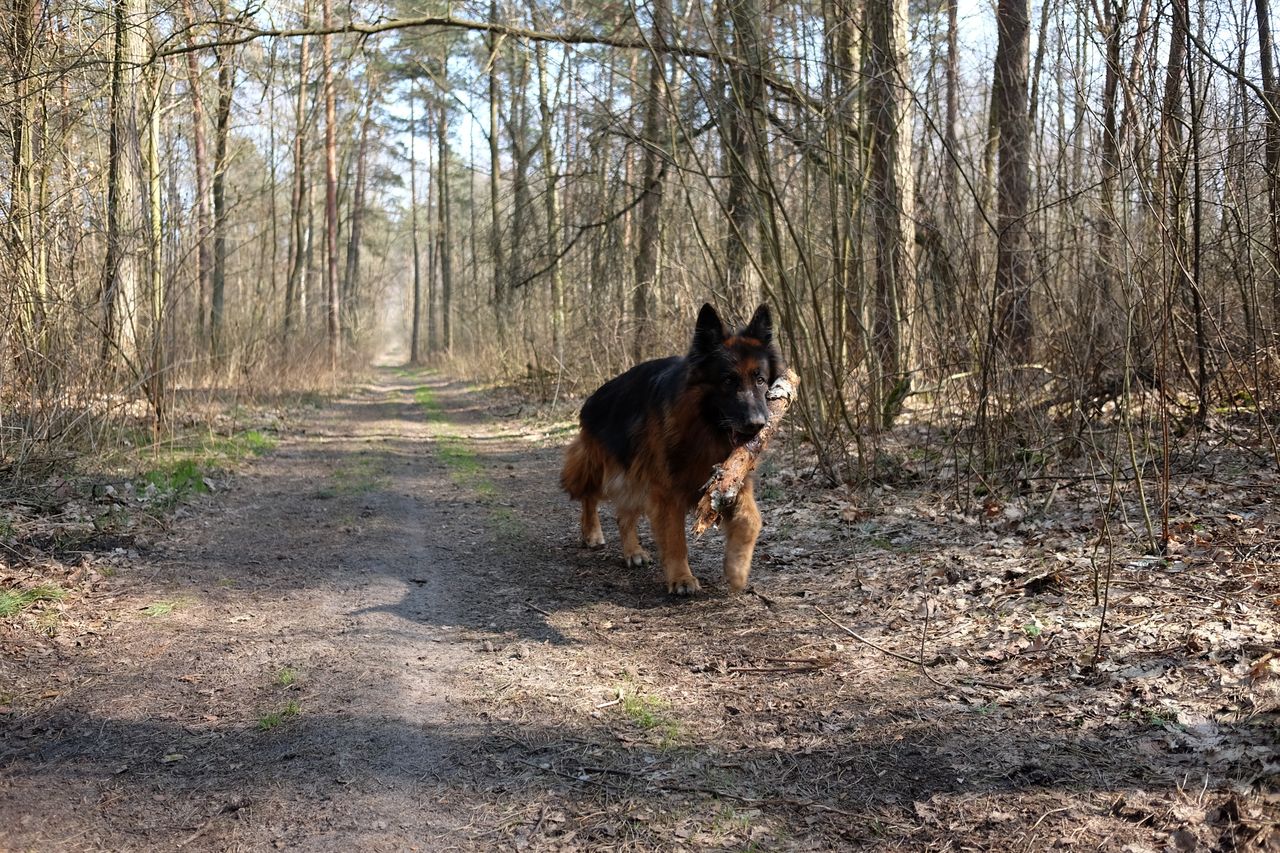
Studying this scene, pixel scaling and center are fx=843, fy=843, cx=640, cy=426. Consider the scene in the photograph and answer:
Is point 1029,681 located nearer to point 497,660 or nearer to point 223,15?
point 497,660

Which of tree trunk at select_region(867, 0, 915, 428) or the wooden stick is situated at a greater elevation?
tree trunk at select_region(867, 0, 915, 428)

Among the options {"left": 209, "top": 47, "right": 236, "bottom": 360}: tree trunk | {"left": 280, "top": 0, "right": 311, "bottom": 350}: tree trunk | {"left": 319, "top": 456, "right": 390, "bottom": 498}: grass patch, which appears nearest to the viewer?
{"left": 319, "top": 456, "right": 390, "bottom": 498}: grass patch

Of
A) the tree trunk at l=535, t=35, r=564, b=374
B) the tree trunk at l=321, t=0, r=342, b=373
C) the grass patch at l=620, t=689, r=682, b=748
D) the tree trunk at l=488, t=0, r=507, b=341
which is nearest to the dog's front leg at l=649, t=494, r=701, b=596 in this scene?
the grass patch at l=620, t=689, r=682, b=748

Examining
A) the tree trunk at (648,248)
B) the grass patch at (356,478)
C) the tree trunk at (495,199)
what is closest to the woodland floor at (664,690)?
the grass patch at (356,478)

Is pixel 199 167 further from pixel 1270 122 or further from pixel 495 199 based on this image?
pixel 1270 122

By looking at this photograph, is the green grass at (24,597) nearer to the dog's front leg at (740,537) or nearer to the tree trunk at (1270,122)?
the dog's front leg at (740,537)

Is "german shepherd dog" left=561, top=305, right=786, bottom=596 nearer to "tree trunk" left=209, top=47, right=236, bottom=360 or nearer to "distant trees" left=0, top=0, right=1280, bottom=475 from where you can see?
"distant trees" left=0, top=0, right=1280, bottom=475

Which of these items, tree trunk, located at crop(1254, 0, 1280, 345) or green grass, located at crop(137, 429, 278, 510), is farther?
green grass, located at crop(137, 429, 278, 510)

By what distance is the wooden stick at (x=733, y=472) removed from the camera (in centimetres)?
510

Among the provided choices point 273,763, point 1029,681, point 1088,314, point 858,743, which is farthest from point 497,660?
point 1088,314

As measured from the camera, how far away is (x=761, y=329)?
224 inches

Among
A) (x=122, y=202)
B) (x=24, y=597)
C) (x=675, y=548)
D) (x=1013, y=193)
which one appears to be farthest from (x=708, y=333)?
(x=122, y=202)

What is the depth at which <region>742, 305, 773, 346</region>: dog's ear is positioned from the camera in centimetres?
566

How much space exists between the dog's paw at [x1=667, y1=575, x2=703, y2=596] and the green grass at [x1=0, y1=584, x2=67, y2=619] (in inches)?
149
